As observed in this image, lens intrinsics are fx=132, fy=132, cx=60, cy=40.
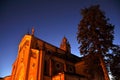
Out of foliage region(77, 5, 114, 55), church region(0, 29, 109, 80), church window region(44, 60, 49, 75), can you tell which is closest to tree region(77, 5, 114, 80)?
foliage region(77, 5, 114, 55)

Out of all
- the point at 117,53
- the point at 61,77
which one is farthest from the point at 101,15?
the point at 61,77

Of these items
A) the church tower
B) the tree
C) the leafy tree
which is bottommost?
the leafy tree

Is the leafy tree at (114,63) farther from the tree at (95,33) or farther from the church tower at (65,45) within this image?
the church tower at (65,45)

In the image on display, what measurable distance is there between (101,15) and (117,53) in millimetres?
5243

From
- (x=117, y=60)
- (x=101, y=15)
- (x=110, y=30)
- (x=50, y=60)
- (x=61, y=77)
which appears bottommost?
(x=61, y=77)

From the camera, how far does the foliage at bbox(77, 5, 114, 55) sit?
15977mm

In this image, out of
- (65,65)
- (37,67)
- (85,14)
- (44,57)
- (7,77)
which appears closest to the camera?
(85,14)

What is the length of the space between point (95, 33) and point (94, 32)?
0.58 ft

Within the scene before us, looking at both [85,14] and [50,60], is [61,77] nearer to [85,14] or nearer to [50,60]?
[50,60]

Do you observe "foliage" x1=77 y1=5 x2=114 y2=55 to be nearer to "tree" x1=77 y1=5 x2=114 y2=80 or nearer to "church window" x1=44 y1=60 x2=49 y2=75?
"tree" x1=77 y1=5 x2=114 y2=80

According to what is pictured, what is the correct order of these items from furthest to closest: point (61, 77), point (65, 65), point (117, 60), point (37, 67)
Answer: point (65, 65) → point (37, 67) → point (61, 77) → point (117, 60)

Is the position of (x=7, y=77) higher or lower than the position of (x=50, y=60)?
lower

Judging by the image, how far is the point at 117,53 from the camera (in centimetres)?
1559

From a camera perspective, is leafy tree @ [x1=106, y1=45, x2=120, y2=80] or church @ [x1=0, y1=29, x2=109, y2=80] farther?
A: church @ [x1=0, y1=29, x2=109, y2=80]
